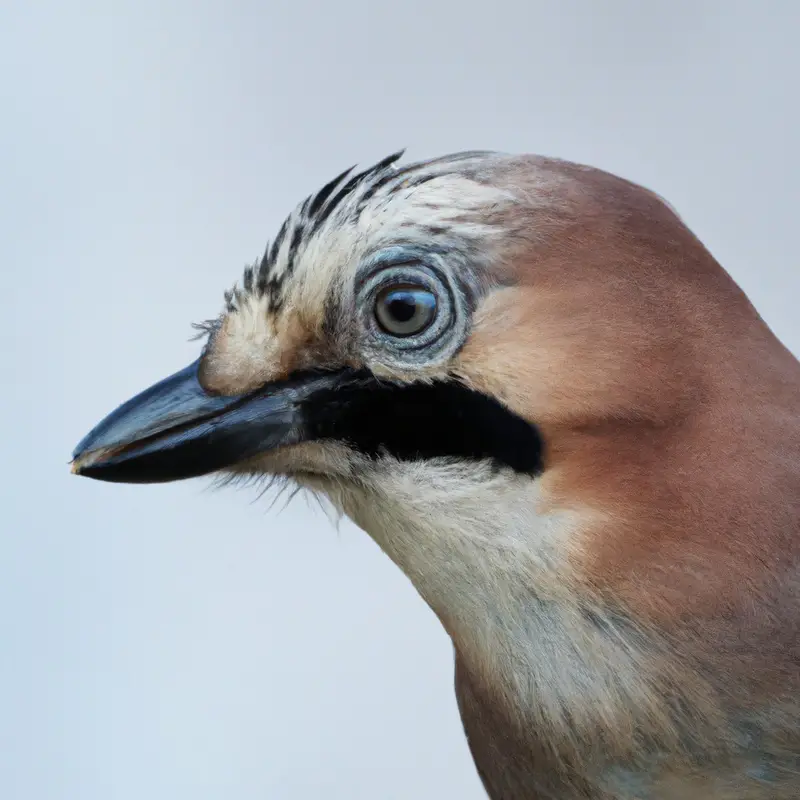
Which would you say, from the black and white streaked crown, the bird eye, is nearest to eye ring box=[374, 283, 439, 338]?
the bird eye

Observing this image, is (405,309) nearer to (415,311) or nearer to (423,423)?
(415,311)

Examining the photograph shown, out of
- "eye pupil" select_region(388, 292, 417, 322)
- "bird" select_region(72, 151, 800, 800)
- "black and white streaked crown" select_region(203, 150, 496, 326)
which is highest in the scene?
"black and white streaked crown" select_region(203, 150, 496, 326)

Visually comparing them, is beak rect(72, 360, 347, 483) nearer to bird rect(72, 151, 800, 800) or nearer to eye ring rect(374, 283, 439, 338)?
bird rect(72, 151, 800, 800)

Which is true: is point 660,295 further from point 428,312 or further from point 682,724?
point 682,724

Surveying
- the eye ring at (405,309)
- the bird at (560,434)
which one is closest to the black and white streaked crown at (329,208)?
the bird at (560,434)

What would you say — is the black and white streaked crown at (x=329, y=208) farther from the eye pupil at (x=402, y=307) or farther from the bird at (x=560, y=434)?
the eye pupil at (x=402, y=307)

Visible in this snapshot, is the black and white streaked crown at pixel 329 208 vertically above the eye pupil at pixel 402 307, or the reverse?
the black and white streaked crown at pixel 329 208

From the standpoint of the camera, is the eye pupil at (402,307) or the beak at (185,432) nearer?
the eye pupil at (402,307)

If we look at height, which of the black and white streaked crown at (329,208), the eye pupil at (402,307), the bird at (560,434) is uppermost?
the black and white streaked crown at (329,208)

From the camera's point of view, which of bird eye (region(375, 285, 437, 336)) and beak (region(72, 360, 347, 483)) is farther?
beak (region(72, 360, 347, 483))
